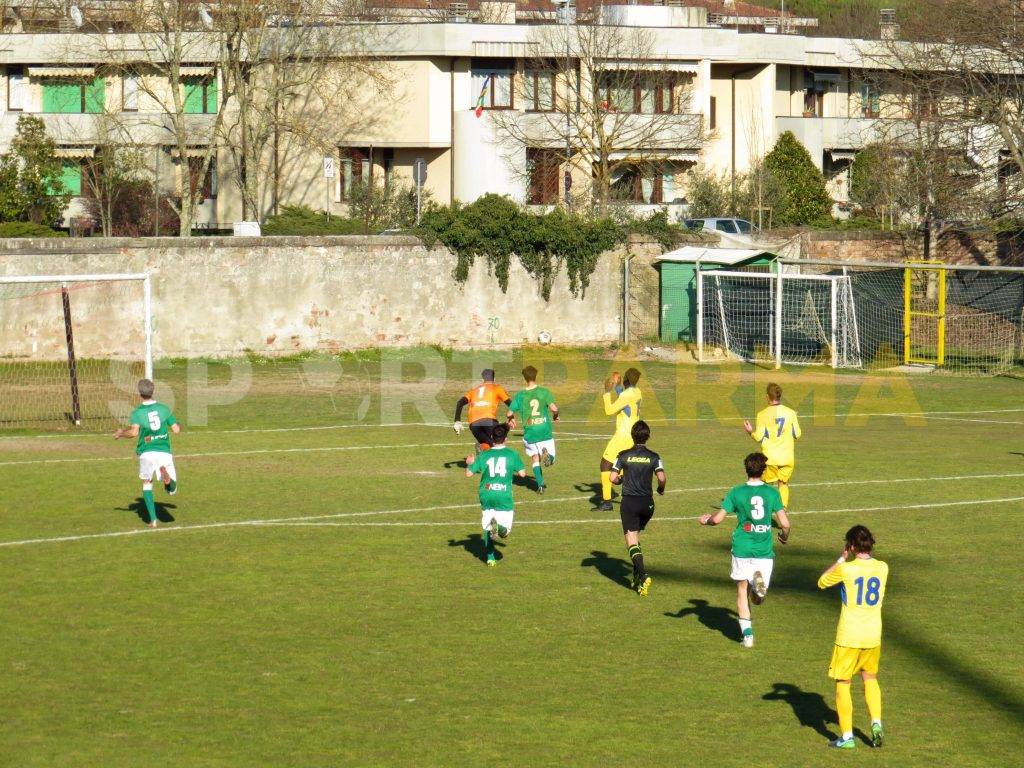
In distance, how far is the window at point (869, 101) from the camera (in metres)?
67.8

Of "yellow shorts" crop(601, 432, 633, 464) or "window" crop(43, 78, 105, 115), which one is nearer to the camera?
"yellow shorts" crop(601, 432, 633, 464)

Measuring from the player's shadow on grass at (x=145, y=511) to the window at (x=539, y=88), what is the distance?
43002mm

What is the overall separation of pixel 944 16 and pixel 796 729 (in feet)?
145

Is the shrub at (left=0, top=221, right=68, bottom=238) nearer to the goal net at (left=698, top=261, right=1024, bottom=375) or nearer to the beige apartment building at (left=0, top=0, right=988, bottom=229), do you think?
the beige apartment building at (left=0, top=0, right=988, bottom=229)

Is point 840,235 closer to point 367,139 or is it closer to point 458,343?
point 458,343

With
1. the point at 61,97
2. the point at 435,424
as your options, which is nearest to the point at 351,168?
the point at 61,97

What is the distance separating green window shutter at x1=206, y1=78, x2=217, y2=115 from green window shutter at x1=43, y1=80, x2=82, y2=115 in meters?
5.45

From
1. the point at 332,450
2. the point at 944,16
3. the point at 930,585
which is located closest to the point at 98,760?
the point at 930,585

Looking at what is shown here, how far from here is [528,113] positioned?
59125 mm

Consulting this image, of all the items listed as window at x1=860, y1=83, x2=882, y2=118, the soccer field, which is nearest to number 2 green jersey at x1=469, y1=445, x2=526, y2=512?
the soccer field

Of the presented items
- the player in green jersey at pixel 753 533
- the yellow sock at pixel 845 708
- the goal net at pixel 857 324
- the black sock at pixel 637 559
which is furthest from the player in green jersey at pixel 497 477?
the goal net at pixel 857 324

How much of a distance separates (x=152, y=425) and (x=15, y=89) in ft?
162

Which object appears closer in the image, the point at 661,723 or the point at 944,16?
the point at 661,723

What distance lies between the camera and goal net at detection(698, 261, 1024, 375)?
3988 centimetres
